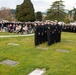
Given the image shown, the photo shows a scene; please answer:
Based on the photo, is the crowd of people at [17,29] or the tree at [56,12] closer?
the crowd of people at [17,29]

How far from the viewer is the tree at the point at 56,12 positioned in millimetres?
73062

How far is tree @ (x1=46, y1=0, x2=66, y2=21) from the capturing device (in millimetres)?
73062

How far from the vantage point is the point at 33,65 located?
8953mm

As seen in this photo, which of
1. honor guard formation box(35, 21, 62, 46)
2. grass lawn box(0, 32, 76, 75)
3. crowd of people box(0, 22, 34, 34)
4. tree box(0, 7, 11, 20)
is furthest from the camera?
tree box(0, 7, 11, 20)

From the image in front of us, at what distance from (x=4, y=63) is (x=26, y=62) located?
970mm

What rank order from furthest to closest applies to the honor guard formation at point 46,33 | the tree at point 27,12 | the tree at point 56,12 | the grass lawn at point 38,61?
the tree at point 56,12 → the tree at point 27,12 → the honor guard formation at point 46,33 → the grass lawn at point 38,61

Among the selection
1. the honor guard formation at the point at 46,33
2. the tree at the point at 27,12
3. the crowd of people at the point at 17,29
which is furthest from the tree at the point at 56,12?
the honor guard formation at the point at 46,33

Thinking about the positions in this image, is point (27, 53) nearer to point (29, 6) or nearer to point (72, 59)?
point (72, 59)

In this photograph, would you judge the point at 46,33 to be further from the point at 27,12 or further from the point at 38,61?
the point at 27,12

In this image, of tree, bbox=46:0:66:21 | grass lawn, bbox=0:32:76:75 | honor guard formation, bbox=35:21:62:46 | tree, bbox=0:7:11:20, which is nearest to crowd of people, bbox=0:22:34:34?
honor guard formation, bbox=35:21:62:46

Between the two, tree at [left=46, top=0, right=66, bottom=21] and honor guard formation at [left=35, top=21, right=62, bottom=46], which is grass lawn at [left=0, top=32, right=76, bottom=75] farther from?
tree at [left=46, top=0, right=66, bottom=21]

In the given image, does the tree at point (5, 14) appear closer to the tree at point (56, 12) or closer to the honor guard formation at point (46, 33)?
the tree at point (56, 12)

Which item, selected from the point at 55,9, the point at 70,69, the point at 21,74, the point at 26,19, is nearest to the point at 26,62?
the point at 21,74

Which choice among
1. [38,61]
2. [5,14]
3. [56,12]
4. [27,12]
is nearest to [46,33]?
[38,61]
